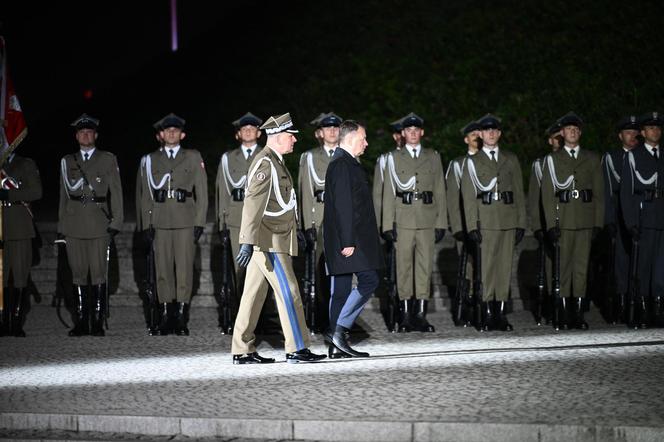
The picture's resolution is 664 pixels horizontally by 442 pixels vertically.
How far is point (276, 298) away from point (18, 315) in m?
4.12

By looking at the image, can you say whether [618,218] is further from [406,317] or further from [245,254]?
[245,254]

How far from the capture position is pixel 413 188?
1279 cm

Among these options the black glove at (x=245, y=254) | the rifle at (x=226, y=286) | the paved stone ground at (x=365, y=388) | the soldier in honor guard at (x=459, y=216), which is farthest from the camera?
the soldier in honor guard at (x=459, y=216)

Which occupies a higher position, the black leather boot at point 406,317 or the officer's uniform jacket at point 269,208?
the officer's uniform jacket at point 269,208

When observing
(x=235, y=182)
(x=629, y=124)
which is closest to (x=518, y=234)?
(x=629, y=124)

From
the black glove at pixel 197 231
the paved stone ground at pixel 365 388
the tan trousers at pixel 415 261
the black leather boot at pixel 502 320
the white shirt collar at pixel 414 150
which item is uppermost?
the white shirt collar at pixel 414 150

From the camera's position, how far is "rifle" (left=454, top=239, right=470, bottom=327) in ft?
42.6

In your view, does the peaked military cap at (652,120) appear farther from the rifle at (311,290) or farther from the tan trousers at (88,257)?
the tan trousers at (88,257)

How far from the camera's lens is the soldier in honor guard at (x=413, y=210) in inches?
502

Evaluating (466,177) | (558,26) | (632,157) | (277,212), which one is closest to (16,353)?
(277,212)

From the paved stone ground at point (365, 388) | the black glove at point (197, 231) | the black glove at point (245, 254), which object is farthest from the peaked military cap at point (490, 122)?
the black glove at point (245, 254)

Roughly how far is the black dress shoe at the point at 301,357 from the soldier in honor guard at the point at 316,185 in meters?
2.60

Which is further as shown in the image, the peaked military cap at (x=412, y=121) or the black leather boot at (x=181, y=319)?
the peaked military cap at (x=412, y=121)

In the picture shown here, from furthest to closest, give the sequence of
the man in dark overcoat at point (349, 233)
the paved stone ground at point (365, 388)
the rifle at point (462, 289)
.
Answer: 1. the rifle at point (462, 289)
2. the man in dark overcoat at point (349, 233)
3. the paved stone ground at point (365, 388)
